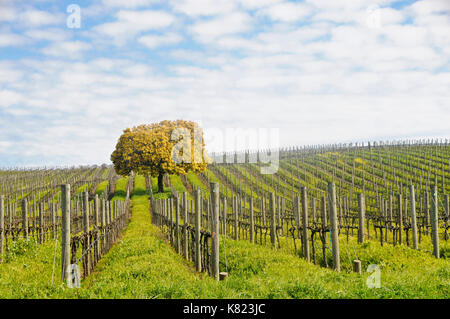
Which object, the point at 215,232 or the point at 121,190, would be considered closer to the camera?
the point at 215,232

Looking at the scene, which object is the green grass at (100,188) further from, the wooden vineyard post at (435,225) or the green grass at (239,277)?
the wooden vineyard post at (435,225)

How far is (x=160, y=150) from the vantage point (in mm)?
45656

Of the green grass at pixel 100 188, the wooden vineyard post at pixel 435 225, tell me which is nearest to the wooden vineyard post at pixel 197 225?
the wooden vineyard post at pixel 435 225

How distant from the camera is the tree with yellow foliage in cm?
4562

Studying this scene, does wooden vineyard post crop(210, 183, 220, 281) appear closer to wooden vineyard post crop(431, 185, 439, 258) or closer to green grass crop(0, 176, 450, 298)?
green grass crop(0, 176, 450, 298)

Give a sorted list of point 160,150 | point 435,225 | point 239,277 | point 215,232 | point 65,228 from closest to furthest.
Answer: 1. point 65,228
2. point 215,232
3. point 239,277
4. point 435,225
5. point 160,150

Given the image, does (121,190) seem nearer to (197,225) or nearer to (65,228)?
(197,225)

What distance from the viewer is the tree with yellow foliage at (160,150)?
150 feet

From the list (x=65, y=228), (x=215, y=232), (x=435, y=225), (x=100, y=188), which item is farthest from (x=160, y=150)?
(x=65, y=228)

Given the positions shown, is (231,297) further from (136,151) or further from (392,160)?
(392,160)

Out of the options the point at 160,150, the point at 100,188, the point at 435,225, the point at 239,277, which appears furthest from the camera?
the point at 100,188

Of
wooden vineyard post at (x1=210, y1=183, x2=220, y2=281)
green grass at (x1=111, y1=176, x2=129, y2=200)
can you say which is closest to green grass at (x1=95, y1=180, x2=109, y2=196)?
green grass at (x1=111, y1=176, x2=129, y2=200)
